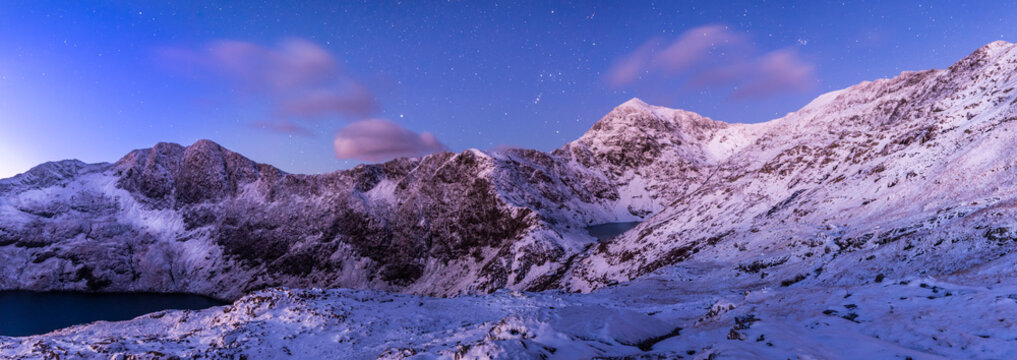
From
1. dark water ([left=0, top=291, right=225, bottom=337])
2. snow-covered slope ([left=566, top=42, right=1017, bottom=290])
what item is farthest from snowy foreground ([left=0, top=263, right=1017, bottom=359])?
dark water ([left=0, top=291, right=225, bottom=337])

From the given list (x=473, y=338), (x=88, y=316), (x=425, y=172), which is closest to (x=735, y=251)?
(x=473, y=338)

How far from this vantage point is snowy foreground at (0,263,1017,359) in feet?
32.4

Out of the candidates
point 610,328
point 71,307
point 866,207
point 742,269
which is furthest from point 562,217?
point 610,328

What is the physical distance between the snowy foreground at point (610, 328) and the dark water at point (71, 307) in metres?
139

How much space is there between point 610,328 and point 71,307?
653 ft

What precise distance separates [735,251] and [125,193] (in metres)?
255

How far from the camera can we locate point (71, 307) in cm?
14188

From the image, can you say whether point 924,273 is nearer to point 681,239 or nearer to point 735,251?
point 735,251

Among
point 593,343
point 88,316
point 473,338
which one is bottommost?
point 88,316

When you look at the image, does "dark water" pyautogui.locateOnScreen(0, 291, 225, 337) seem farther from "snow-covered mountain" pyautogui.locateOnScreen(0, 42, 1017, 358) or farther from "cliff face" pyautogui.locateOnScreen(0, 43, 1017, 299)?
"snow-covered mountain" pyautogui.locateOnScreen(0, 42, 1017, 358)

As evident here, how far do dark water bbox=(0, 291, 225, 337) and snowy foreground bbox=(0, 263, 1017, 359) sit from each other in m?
139

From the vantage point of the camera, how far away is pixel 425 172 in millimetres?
180500

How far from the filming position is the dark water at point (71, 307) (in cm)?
12162

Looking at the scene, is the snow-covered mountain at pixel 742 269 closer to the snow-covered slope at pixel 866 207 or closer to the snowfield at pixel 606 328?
the snowfield at pixel 606 328
